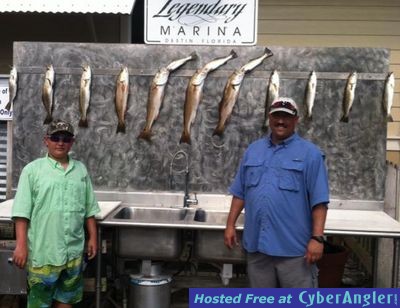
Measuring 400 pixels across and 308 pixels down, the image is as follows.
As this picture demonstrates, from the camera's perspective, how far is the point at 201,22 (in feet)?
15.4

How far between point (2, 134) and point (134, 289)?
8.32 ft

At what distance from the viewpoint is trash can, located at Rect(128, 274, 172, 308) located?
12.9 feet

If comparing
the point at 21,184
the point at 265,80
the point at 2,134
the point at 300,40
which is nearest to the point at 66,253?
the point at 21,184

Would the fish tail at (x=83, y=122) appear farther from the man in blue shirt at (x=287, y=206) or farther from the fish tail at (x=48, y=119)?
the man in blue shirt at (x=287, y=206)

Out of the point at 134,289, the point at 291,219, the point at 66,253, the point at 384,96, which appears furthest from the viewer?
the point at 384,96

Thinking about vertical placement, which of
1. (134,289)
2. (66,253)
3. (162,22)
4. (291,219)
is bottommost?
(134,289)

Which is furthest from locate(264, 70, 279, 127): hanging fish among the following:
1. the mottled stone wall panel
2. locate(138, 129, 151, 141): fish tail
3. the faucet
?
locate(138, 129, 151, 141): fish tail

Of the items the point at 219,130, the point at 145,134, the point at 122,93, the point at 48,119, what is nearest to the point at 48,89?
the point at 48,119

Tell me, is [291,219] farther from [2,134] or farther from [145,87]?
[2,134]

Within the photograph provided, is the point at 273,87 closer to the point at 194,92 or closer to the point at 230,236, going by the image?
the point at 194,92

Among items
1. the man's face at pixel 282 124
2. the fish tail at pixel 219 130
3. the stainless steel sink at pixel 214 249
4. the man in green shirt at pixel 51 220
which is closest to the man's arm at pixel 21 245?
the man in green shirt at pixel 51 220

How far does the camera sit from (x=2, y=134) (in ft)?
18.2

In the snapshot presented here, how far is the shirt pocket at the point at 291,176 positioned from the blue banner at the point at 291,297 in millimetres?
642

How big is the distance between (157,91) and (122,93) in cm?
31
